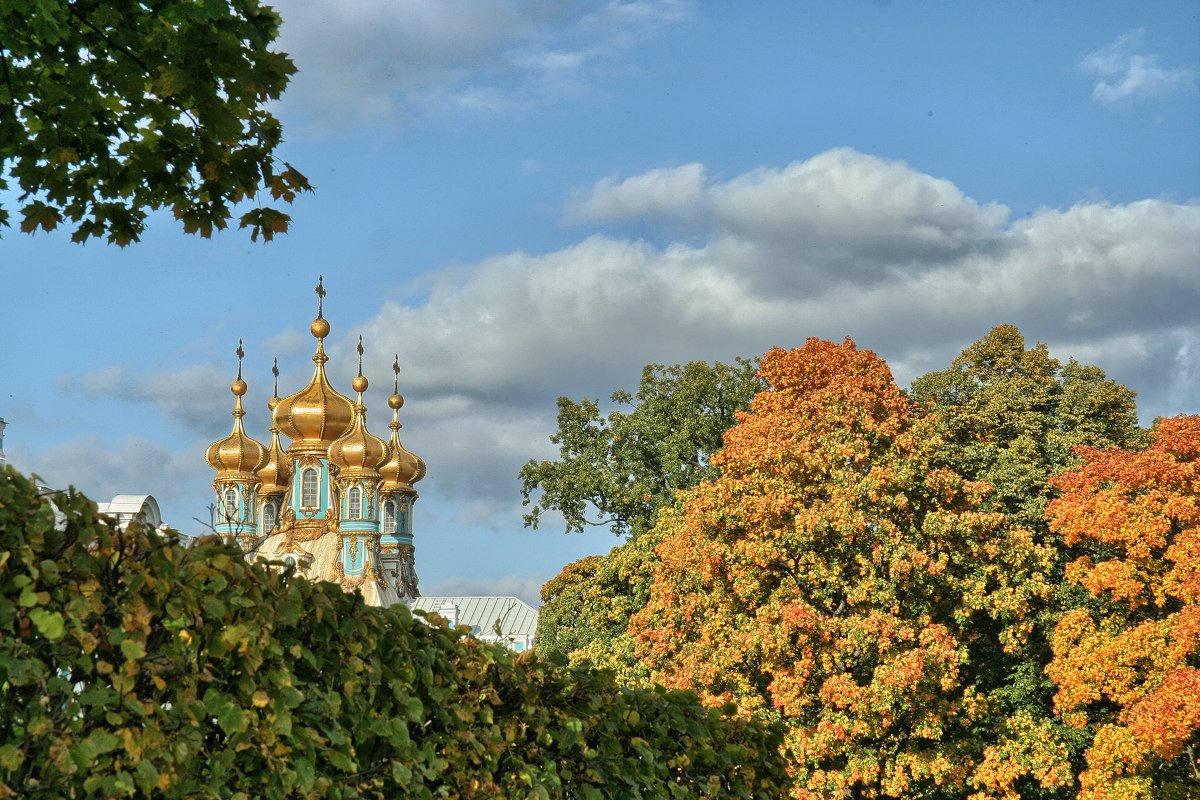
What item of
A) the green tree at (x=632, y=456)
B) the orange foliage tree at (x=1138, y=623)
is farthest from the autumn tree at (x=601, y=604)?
the orange foliage tree at (x=1138, y=623)

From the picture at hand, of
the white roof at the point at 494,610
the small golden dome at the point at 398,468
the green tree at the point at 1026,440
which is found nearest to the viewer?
the green tree at the point at 1026,440

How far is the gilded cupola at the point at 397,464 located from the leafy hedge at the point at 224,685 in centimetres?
5958

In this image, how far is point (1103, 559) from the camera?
79.8ft

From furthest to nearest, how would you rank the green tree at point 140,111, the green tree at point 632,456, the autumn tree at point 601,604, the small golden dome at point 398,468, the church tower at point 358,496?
the small golden dome at point 398,468 → the church tower at point 358,496 → the green tree at point 632,456 → the autumn tree at point 601,604 → the green tree at point 140,111

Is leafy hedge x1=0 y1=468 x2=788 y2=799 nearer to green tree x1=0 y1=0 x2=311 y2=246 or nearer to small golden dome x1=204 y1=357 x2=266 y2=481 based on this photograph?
green tree x1=0 y1=0 x2=311 y2=246

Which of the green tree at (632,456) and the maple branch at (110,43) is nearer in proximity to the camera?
the maple branch at (110,43)

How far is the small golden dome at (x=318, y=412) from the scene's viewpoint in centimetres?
6266

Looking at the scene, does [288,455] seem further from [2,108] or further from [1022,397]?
[2,108]

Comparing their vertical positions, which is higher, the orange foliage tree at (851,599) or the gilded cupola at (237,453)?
the gilded cupola at (237,453)

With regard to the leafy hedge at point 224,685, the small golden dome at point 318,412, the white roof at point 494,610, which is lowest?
the leafy hedge at point 224,685

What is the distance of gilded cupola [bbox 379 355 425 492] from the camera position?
64.8m

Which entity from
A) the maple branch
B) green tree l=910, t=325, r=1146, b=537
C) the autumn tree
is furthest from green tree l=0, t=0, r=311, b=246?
green tree l=910, t=325, r=1146, b=537

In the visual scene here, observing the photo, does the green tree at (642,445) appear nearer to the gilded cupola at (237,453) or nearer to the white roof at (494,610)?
the gilded cupola at (237,453)

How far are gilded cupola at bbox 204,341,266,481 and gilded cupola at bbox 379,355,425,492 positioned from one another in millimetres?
6286
